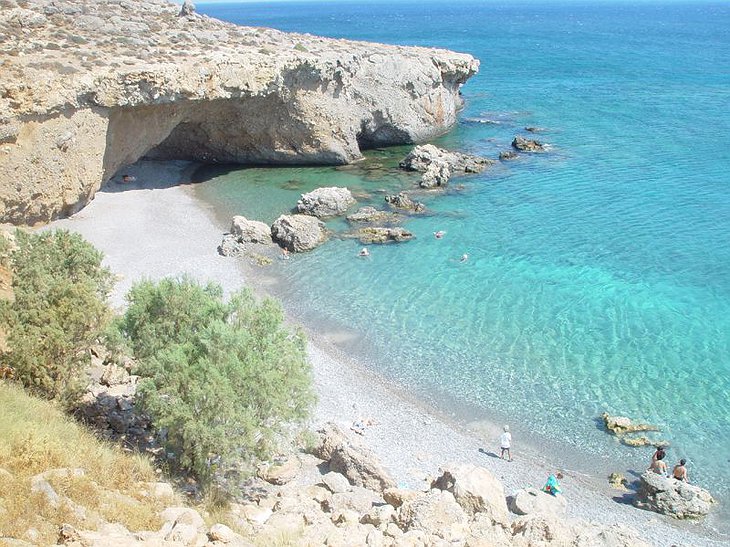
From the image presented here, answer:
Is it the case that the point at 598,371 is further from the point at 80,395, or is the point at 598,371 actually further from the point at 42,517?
A: the point at 42,517

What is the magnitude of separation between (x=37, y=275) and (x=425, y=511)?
10.6 m

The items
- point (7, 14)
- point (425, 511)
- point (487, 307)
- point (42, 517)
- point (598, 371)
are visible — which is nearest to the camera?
point (42, 517)

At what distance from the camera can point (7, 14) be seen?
35750mm

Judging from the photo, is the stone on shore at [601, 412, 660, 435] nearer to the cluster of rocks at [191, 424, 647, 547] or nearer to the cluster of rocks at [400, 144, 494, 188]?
the cluster of rocks at [191, 424, 647, 547]

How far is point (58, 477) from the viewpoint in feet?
36.8

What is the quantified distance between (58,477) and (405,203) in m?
29.0

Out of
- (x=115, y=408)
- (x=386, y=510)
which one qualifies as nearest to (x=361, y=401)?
(x=115, y=408)

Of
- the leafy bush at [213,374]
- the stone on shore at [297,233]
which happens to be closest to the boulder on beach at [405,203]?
the stone on shore at [297,233]

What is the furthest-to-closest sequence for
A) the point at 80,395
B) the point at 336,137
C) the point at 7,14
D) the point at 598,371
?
the point at 336,137 < the point at 7,14 < the point at 598,371 < the point at 80,395

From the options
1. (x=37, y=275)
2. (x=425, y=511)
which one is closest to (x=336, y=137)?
(x=37, y=275)

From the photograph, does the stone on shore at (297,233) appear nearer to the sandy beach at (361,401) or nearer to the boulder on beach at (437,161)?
the sandy beach at (361,401)

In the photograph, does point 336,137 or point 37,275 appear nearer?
point 37,275

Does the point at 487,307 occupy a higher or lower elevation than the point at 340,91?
lower

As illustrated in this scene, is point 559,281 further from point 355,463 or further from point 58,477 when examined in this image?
point 58,477
